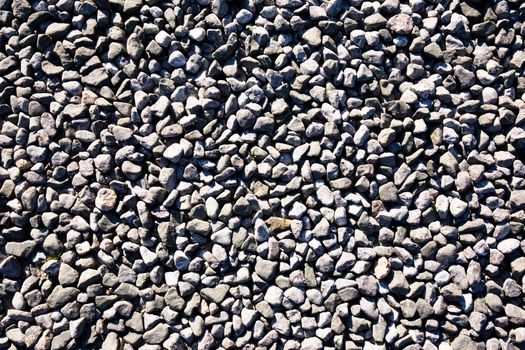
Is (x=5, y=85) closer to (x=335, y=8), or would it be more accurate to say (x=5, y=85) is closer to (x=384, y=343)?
(x=335, y=8)

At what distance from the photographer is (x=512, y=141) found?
2656 mm

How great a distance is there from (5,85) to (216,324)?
1630 mm

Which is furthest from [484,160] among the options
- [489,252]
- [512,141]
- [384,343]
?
[384,343]

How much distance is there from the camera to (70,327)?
2.51 m

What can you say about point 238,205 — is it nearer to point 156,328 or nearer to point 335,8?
point 156,328

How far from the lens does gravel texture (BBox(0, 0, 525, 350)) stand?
99.5 inches

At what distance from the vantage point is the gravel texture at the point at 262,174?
2527 millimetres

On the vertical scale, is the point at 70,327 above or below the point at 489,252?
below

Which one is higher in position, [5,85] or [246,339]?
[5,85]

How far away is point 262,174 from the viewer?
2.60m

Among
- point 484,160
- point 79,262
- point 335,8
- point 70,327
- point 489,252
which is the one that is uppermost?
point 335,8

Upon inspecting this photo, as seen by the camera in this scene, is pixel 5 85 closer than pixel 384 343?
No

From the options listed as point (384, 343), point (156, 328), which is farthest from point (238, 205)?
point (384, 343)

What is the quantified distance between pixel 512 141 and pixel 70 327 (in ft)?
7.79
